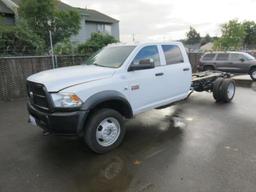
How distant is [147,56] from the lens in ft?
15.6

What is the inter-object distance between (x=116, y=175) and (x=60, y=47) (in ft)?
31.2

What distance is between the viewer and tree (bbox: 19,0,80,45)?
16.9 metres

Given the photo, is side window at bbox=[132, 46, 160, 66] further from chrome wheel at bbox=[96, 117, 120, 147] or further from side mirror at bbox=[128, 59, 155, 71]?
chrome wheel at bbox=[96, 117, 120, 147]

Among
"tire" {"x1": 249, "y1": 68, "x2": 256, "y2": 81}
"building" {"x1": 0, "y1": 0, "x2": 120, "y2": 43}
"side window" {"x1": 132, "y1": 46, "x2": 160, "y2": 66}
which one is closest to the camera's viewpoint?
"side window" {"x1": 132, "y1": 46, "x2": 160, "y2": 66}

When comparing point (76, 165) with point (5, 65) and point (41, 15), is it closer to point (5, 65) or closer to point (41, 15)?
point (5, 65)

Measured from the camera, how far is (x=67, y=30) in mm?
18797

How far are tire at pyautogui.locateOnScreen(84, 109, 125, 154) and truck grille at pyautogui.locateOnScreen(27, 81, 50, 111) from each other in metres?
0.77

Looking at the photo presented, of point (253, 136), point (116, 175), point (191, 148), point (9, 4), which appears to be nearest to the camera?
point (116, 175)

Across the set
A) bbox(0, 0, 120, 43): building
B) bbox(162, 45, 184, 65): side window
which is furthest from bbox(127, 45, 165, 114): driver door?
bbox(0, 0, 120, 43): building

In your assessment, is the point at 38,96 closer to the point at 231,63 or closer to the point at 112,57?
the point at 112,57

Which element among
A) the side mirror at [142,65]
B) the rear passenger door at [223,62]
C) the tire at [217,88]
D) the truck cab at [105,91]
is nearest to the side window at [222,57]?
the rear passenger door at [223,62]

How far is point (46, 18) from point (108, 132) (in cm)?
1611

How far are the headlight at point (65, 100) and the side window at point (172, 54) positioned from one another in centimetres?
248

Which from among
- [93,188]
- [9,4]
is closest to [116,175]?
[93,188]
